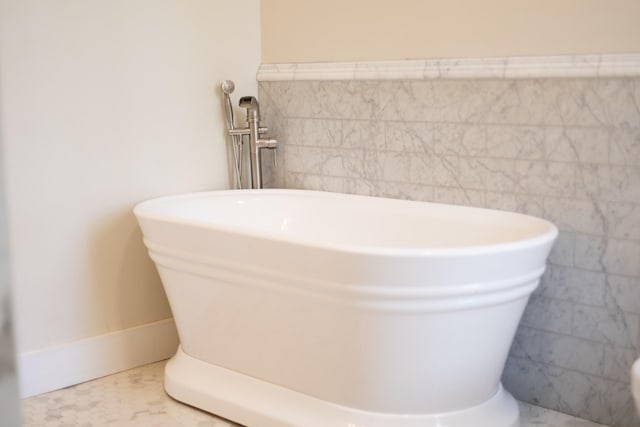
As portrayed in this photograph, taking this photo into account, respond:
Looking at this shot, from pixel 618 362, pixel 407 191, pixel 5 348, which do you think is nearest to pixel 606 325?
pixel 618 362

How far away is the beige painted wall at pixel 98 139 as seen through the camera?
246 cm

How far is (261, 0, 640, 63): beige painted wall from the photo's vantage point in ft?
6.97

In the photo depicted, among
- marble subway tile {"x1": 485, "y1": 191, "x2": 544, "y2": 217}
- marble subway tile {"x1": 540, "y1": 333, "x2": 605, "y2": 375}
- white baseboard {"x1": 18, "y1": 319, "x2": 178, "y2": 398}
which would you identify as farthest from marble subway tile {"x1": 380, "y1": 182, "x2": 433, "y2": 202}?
white baseboard {"x1": 18, "y1": 319, "x2": 178, "y2": 398}

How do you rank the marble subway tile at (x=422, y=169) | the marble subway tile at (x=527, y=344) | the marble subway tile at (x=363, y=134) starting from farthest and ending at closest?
the marble subway tile at (x=363, y=134), the marble subway tile at (x=422, y=169), the marble subway tile at (x=527, y=344)

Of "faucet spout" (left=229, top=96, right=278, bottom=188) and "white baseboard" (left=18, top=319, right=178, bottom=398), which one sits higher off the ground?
"faucet spout" (left=229, top=96, right=278, bottom=188)

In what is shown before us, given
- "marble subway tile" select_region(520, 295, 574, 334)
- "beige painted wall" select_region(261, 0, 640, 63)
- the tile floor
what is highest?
"beige painted wall" select_region(261, 0, 640, 63)

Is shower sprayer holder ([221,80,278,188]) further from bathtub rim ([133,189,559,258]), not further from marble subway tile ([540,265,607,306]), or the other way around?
marble subway tile ([540,265,607,306])

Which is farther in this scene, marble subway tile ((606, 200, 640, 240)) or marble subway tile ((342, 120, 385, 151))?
marble subway tile ((342, 120, 385, 151))

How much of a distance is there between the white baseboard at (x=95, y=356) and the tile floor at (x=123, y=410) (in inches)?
1.5

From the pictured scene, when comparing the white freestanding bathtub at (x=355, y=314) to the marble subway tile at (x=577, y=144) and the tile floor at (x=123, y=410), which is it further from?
the marble subway tile at (x=577, y=144)

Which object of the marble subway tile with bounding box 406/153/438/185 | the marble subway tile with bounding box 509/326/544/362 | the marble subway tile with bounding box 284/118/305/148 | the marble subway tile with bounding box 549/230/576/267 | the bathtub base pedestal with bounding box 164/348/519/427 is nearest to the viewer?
the bathtub base pedestal with bounding box 164/348/519/427

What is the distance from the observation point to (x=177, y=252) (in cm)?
235

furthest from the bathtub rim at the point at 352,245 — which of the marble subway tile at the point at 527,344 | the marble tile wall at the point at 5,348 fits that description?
the marble tile wall at the point at 5,348

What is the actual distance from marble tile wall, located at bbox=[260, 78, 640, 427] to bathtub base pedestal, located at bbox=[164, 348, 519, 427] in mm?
244
